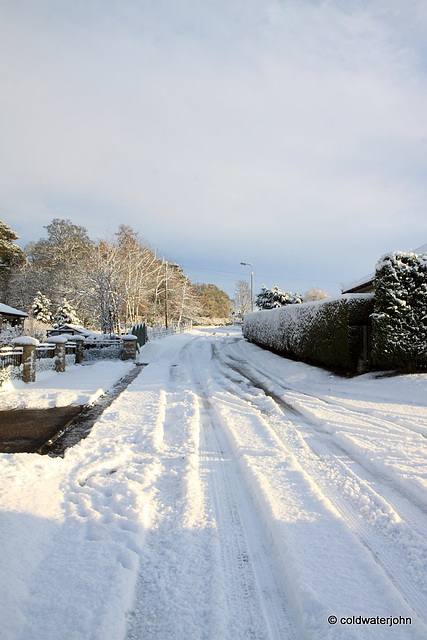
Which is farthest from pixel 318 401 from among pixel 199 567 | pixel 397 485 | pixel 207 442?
pixel 199 567

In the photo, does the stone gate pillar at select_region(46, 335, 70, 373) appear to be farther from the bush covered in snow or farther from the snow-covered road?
the bush covered in snow

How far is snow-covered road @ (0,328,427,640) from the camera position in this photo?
2.12m

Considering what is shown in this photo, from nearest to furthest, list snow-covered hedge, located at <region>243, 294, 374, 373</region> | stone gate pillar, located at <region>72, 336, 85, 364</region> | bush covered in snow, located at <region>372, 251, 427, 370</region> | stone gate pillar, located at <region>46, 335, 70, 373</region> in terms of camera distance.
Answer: bush covered in snow, located at <region>372, 251, 427, 370</region> < snow-covered hedge, located at <region>243, 294, 374, 373</region> < stone gate pillar, located at <region>46, 335, 70, 373</region> < stone gate pillar, located at <region>72, 336, 85, 364</region>

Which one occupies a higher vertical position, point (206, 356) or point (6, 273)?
point (6, 273)

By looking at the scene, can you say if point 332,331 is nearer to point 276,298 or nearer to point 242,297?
point 276,298

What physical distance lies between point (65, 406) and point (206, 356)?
1113 centimetres

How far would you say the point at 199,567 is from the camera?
2.58 m

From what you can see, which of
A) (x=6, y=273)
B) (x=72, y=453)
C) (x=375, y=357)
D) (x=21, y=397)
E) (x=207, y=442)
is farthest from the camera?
(x=6, y=273)

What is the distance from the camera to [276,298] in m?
38.2

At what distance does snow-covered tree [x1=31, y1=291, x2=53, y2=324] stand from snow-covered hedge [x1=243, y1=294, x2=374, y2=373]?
93.9ft

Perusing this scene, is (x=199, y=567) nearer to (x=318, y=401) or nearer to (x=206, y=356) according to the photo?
(x=318, y=401)

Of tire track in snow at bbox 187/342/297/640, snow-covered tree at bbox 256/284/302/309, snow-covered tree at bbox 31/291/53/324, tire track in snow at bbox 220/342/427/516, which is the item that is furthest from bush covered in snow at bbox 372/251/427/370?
snow-covered tree at bbox 31/291/53/324

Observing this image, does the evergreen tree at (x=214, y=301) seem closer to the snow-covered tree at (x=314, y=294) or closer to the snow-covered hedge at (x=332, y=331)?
the snow-covered tree at (x=314, y=294)

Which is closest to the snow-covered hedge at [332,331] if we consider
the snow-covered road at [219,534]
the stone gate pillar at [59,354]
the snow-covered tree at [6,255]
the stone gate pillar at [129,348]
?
the snow-covered road at [219,534]
